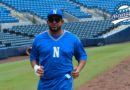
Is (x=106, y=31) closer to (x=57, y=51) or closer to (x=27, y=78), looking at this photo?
(x=27, y=78)

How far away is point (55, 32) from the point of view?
4.54 meters

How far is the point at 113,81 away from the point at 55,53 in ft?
24.5

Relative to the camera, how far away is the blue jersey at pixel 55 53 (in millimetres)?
4511

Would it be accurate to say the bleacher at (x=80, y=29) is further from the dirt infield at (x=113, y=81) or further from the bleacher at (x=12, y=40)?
the dirt infield at (x=113, y=81)

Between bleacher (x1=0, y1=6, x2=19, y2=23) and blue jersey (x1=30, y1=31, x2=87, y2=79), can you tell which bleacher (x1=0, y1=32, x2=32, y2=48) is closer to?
bleacher (x1=0, y1=6, x2=19, y2=23)

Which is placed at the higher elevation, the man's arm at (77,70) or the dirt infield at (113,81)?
the man's arm at (77,70)

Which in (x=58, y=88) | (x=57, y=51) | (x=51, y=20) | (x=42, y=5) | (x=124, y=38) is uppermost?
(x=51, y=20)

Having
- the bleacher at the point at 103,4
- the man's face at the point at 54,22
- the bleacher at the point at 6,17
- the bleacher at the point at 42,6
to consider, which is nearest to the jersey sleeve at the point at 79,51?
the man's face at the point at 54,22

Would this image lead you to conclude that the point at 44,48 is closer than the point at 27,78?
Yes

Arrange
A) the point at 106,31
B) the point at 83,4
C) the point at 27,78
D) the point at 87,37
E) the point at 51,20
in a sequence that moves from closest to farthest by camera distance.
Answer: the point at 51,20, the point at 27,78, the point at 87,37, the point at 106,31, the point at 83,4

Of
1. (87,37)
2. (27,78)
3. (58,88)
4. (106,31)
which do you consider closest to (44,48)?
(58,88)

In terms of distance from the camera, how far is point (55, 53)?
14.7 ft

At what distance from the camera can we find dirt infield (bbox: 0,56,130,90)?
10.7 meters

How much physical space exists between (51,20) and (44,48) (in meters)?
0.35
